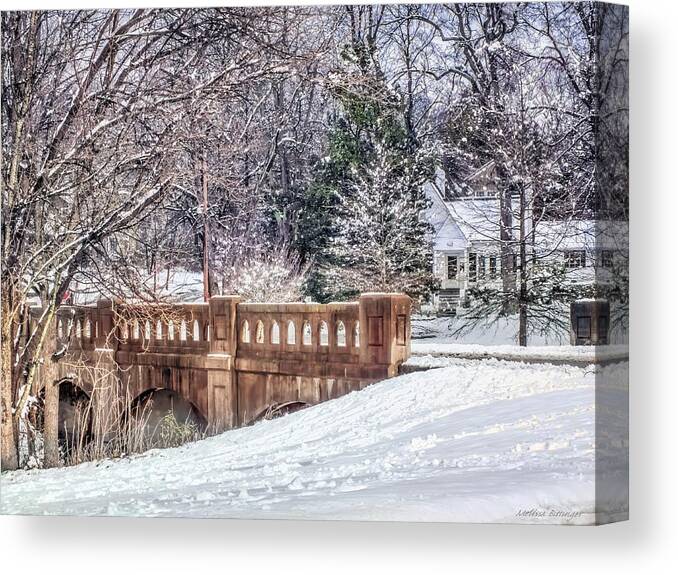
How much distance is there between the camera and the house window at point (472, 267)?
22.9 ft

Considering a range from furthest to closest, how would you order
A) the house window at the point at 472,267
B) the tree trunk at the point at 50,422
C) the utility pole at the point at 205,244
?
1. the tree trunk at the point at 50,422
2. the utility pole at the point at 205,244
3. the house window at the point at 472,267

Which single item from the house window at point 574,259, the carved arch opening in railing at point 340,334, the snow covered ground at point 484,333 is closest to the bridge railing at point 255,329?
the carved arch opening in railing at point 340,334

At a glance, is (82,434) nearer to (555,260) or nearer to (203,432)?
(203,432)

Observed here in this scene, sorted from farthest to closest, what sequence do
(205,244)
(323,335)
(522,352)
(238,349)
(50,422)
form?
(50,422)
(238,349)
(205,244)
(323,335)
(522,352)

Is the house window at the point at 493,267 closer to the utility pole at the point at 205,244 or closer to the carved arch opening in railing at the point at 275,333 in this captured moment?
the carved arch opening in railing at the point at 275,333

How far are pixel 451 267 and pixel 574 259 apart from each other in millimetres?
727

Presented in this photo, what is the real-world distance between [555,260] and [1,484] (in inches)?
149

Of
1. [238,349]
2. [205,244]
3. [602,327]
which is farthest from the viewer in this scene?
[238,349]

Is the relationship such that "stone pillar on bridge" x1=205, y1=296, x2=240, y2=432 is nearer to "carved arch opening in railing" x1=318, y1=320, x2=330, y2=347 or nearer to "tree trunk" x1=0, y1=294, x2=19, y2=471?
"carved arch opening in railing" x1=318, y1=320, x2=330, y2=347

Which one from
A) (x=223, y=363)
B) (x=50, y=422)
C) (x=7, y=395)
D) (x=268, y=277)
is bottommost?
(x=50, y=422)

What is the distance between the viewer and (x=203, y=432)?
7512 millimetres

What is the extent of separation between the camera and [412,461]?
6910mm

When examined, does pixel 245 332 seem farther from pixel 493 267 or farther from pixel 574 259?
pixel 574 259

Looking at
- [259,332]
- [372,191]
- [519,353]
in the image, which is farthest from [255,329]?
[519,353]
